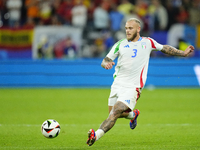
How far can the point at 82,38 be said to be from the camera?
19.3 m

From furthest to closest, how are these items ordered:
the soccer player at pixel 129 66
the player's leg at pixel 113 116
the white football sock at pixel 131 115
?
the white football sock at pixel 131 115 → the soccer player at pixel 129 66 → the player's leg at pixel 113 116

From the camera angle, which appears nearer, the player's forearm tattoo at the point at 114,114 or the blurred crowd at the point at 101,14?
the player's forearm tattoo at the point at 114,114

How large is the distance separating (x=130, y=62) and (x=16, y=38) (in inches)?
557

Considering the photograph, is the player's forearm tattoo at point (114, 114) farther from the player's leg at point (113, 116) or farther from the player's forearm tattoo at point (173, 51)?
the player's forearm tattoo at point (173, 51)

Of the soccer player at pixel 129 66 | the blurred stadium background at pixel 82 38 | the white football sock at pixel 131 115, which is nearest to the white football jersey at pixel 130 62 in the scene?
the soccer player at pixel 129 66

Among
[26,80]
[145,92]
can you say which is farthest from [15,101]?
[145,92]

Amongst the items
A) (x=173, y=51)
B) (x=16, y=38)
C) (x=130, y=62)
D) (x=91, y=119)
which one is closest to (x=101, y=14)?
(x=16, y=38)

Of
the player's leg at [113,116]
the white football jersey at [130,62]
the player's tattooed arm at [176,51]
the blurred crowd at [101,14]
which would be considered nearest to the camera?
the player's leg at [113,116]

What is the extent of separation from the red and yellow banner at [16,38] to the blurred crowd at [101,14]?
0.50 m

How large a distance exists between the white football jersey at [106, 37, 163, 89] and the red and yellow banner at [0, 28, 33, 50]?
527 inches

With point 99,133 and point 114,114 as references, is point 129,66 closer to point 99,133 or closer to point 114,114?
point 114,114

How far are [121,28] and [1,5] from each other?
7.59 metres

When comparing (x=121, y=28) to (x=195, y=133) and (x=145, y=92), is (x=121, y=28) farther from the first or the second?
(x=195, y=133)

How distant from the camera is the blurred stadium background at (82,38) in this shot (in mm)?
17719
